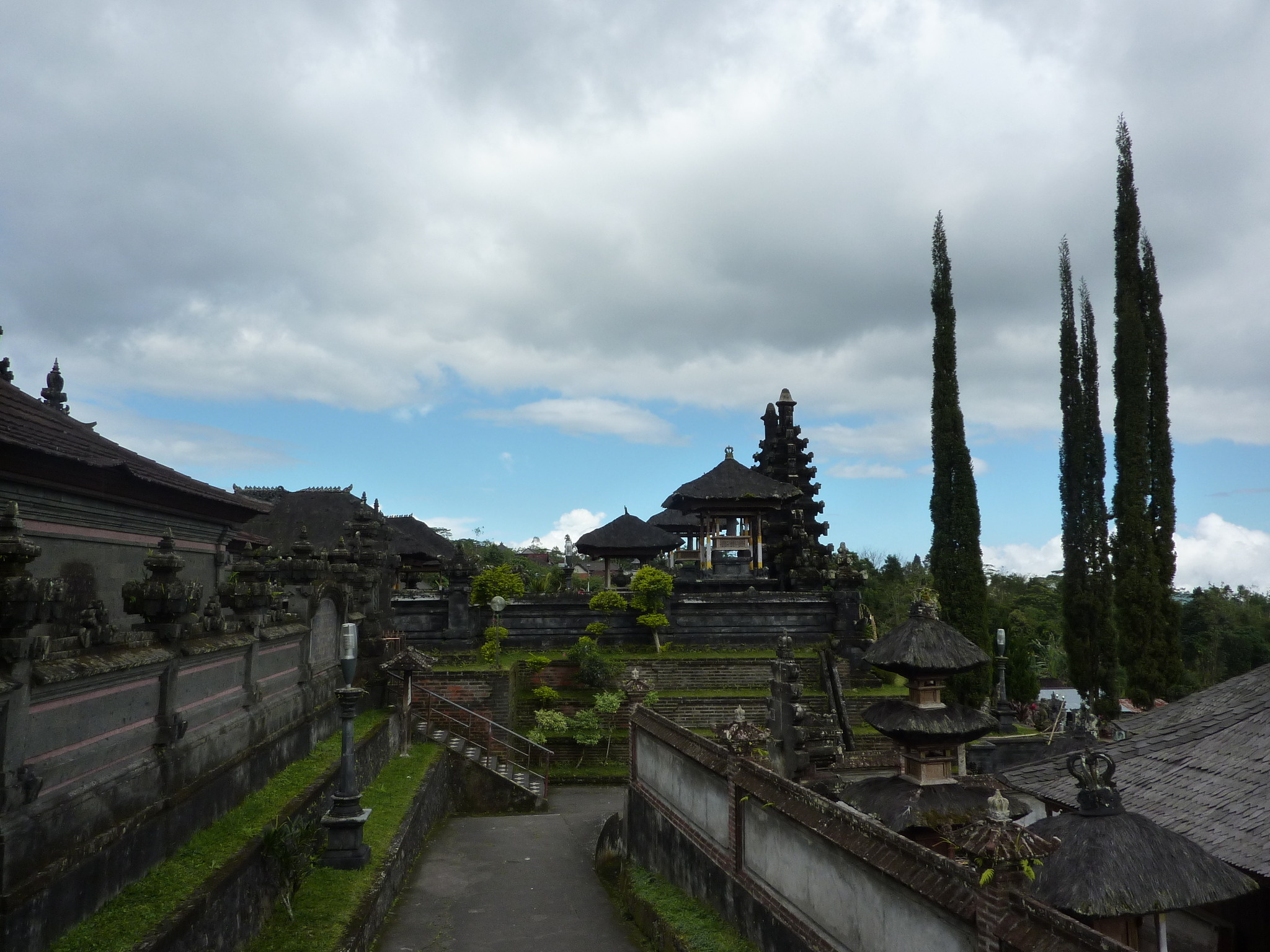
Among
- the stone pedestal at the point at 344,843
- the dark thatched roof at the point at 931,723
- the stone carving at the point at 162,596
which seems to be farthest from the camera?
the stone pedestal at the point at 344,843

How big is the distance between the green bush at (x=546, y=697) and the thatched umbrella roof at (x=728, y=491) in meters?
12.6

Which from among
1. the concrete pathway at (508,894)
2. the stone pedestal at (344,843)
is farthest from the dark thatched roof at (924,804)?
the stone pedestal at (344,843)

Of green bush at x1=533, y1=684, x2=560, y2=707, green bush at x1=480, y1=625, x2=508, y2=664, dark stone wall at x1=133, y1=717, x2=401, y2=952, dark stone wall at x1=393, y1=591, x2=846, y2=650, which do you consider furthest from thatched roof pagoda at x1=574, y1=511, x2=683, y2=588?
dark stone wall at x1=133, y1=717, x2=401, y2=952

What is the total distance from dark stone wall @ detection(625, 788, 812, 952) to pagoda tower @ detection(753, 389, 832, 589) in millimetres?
19225

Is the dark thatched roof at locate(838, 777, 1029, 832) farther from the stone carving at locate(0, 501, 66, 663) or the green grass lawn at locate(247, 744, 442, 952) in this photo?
the stone carving at locate(0, 501, 66, 663)

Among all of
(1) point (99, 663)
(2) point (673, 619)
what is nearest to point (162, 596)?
(1) point (99, 663)

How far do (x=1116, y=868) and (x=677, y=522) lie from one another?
131 feet

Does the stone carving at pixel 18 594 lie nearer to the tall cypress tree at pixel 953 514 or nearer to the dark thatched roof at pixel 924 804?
the dark thatched roof at pixel 924 804

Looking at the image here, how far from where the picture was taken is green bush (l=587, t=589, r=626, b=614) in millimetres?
26141

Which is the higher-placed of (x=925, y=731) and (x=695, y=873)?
(x=925, y=731)

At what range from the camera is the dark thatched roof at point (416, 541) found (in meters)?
36.8

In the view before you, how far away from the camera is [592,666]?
898 inches

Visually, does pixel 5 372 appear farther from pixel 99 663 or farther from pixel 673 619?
pixel 673 619

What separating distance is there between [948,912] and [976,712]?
4410 millimetres
